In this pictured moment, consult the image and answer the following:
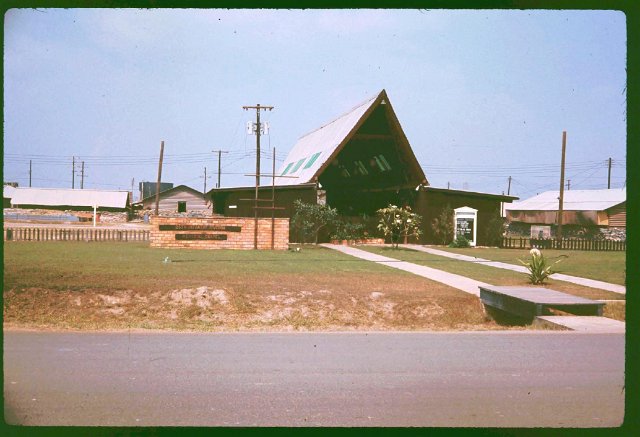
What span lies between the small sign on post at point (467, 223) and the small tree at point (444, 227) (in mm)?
329

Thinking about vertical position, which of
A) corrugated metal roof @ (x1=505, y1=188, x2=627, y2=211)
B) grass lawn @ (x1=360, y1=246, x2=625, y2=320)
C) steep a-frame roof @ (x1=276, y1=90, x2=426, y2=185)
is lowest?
grass lawn @ (x1=360, y1=246, x2=625, y2=320)

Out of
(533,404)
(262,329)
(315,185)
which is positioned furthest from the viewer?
(315,185)

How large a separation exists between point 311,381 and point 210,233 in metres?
19.1

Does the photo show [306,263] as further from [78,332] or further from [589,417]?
[589,417]

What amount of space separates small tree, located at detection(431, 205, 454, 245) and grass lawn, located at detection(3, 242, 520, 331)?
1744 cm

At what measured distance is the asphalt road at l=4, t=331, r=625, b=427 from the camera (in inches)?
199

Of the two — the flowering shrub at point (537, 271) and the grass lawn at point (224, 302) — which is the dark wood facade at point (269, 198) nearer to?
the flowering shrub at point (537, 271)

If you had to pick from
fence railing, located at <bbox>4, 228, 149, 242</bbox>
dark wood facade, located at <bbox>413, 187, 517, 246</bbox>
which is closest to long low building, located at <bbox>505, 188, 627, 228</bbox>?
dark wood facade, located at <bbox>413, 187, 517, 246</bbox>

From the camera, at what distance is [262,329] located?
10133 millimetres

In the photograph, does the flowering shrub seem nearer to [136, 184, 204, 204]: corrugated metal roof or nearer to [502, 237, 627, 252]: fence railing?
[502, 237, 627, 252]: fence railing

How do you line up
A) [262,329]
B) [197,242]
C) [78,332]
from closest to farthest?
[78,332], [262,329], [197,242]

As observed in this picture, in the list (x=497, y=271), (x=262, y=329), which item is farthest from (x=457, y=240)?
(x=262, y=329)

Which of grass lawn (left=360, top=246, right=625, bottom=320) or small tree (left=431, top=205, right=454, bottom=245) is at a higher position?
small tree (left=431, top=205, right=454, bottom=245)

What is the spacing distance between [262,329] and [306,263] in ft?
28.2
